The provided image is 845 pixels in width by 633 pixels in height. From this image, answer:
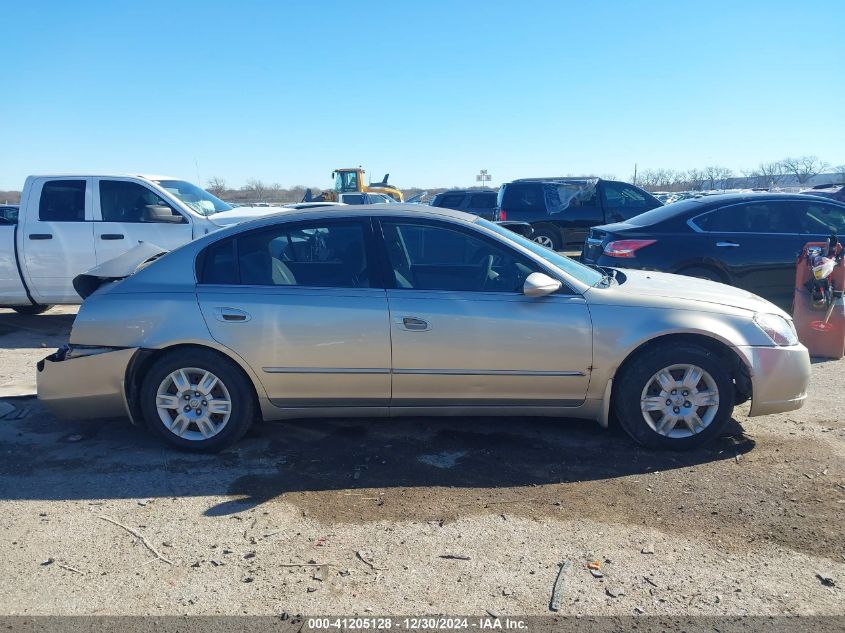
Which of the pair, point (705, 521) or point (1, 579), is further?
point (705, 521)

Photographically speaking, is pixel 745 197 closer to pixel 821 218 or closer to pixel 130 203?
pixel 821 218

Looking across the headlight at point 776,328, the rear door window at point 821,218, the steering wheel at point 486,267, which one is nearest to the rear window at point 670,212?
the rear door window at point 821,218

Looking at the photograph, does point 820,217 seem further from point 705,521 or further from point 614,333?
point 705,521

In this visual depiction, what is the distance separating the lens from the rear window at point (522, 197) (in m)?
14.6

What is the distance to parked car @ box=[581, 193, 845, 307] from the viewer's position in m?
7.84

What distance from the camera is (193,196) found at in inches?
350

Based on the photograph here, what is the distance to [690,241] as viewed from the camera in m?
7.88

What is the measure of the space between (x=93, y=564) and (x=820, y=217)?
8652mm

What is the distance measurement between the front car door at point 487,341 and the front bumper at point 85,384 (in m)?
1.79

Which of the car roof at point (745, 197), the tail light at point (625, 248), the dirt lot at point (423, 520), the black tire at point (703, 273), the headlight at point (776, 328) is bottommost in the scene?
the dirt lot at point (423, 520)

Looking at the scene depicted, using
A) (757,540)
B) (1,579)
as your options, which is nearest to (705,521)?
(757,540)

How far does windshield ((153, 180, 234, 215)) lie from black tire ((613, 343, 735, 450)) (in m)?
6.26

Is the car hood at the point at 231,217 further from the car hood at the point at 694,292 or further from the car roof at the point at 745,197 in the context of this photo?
the car roof at the point at 745,197

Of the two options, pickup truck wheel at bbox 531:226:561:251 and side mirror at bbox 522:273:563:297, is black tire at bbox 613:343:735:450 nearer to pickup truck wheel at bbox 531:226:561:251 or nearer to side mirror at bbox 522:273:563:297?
side mirror at bbox 522:273:563:297
